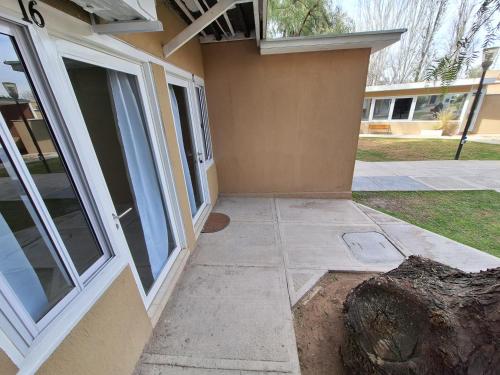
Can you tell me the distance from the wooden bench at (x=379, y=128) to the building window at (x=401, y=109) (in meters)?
0.66

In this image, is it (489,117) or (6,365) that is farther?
(489,117)

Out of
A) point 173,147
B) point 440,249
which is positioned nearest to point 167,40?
point 173,147

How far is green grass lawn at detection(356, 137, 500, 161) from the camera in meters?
8.10

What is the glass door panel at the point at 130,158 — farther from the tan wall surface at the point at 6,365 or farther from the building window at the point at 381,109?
the building window at the point at 381,109

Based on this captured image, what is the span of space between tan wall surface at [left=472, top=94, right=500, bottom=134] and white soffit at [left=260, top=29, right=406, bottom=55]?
1352 centimetres

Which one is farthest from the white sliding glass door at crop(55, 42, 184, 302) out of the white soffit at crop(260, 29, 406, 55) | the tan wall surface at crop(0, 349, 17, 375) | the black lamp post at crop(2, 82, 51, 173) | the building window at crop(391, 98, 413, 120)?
the building window at crop(391, 98, 413, 120)

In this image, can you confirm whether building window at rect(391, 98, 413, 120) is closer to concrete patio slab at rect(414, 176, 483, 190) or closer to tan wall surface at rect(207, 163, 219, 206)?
concrete patio slab at rect(414, 176, 483, 190)

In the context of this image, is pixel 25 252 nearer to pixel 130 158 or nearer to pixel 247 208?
pixel 130 158

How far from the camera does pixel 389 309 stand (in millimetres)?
1587

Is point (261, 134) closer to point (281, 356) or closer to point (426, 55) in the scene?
point (281, 356)

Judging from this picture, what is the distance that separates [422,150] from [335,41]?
336 inches

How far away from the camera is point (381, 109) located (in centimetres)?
1358

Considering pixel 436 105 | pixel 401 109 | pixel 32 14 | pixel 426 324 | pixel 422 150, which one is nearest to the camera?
pixel 32 14

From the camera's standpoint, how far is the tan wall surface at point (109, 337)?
119 centimetres
